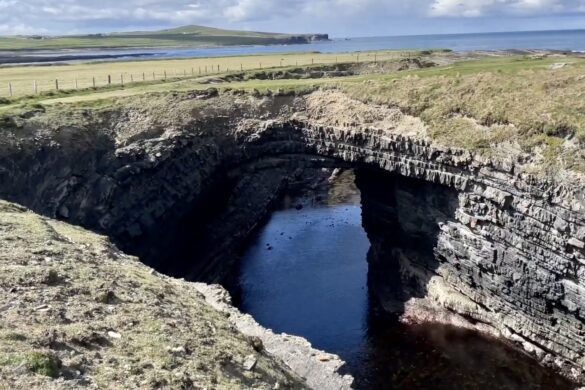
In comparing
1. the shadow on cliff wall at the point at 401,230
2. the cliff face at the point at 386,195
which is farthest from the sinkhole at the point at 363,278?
the cliff face at the point at 386,195

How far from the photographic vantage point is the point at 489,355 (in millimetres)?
38125

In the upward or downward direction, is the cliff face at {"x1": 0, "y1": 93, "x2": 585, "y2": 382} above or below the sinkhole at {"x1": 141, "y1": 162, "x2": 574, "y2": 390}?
above

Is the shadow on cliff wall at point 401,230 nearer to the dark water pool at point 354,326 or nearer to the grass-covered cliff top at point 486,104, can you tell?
the dark water pool at point 354,326

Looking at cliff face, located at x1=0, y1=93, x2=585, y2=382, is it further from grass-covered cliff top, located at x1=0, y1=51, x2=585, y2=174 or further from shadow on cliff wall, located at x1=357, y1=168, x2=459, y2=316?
grass-covered cliff top, located at x1=0, y1=51, x2=585, y2=174

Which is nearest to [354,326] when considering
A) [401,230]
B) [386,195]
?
[401,230]

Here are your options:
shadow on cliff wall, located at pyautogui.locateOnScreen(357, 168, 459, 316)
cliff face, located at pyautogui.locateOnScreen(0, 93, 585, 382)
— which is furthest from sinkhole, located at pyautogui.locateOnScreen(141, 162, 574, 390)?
cliff face, located at pyautogui.locateOnScreen(0, 93, 585, 382)

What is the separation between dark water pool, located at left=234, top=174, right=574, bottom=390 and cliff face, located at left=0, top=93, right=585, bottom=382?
2142 millimetres

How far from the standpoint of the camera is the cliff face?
116 ft

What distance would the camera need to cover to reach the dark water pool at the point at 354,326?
117ft

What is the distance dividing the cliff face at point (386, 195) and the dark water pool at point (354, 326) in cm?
214

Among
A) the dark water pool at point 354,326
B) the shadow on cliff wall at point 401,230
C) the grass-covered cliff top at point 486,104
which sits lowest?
the dark water pool at point 354,326

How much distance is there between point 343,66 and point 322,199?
21763 mm

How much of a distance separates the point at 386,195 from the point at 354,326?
478 inches

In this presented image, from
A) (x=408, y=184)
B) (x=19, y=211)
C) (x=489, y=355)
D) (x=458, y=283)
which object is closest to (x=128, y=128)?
(x=19, y=211)
